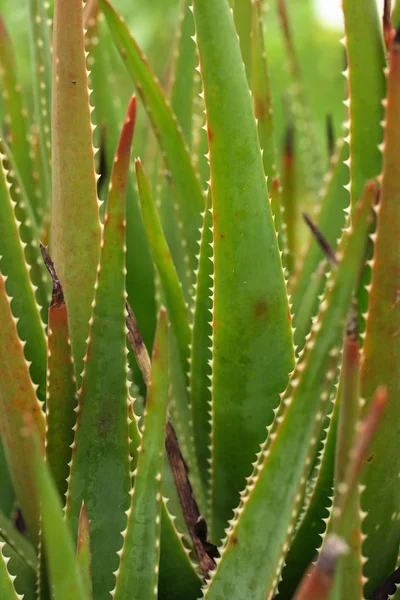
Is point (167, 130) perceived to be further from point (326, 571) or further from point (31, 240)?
point (326, 571)

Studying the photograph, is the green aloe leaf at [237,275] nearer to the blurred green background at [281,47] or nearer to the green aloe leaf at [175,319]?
the green aloe leaf at [175,319]

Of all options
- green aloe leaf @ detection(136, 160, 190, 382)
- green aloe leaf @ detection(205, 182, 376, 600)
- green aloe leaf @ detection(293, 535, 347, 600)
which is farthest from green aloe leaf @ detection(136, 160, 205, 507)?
green aloe leaf @ detection(293, 535, 347, 600)

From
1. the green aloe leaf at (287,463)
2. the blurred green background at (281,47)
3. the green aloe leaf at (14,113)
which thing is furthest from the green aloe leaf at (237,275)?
the blurred green background at (281,47)

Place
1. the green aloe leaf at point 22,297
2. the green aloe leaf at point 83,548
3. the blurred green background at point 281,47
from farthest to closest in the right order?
the blurred green background at point 281,47 < the green aloe leaf at point 22,297 < the green aloe leaf at point 83,548

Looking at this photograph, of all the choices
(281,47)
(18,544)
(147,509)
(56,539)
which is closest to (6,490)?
(18,544)

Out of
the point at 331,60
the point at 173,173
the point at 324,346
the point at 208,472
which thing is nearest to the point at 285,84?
the point at 331,60

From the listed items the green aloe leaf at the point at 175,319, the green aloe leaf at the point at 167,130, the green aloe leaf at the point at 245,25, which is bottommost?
the green aloe leaf at the point at 175,319
